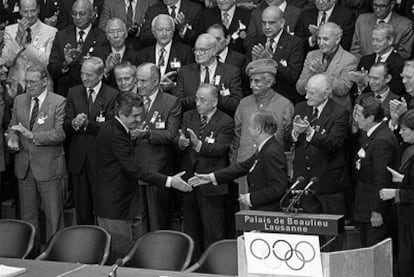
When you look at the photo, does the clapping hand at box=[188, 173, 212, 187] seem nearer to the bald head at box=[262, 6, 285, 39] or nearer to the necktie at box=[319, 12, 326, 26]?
the bald head at box=[262, 6, 285, 39]

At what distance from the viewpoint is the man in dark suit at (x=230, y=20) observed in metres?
10.9

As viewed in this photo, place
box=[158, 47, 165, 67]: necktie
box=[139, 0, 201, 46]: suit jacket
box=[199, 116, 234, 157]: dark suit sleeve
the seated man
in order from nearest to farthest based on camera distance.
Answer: box=[199, 116, 234, 157]: dark suit sleeve, the seated man, box=[158, 47, 165, 67]: necktie, box=[139, 0, 201, 46]: suit jacket

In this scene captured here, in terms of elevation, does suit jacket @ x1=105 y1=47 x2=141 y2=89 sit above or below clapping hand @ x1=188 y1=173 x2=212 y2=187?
above

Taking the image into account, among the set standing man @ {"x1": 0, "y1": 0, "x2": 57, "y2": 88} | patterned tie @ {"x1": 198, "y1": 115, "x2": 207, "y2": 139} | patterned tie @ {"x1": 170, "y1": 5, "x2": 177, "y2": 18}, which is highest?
patterned tie @ {"x1": 170, "y1": 5, "x2": 177, "y2": 18}

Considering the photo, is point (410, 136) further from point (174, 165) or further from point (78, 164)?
point (78, 164)

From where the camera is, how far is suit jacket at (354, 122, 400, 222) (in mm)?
8531

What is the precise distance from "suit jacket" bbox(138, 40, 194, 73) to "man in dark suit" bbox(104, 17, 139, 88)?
0.32 feet

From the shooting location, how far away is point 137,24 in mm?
11266

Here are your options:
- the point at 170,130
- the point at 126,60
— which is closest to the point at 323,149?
the point at 170,130

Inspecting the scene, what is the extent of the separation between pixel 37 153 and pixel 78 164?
1.52 ft

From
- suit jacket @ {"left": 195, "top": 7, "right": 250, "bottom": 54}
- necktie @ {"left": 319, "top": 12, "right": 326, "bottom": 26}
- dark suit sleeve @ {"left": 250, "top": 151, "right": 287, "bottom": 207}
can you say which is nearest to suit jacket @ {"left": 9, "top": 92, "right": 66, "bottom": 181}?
suit jacket @ {"left": 195, "top": 7, "right": 250, "bottom": 54}

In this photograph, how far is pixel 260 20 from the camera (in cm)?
1083

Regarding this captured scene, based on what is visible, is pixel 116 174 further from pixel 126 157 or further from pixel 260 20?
pixel 260 20

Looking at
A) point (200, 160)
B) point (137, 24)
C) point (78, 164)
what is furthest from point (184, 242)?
point (137, 24)
